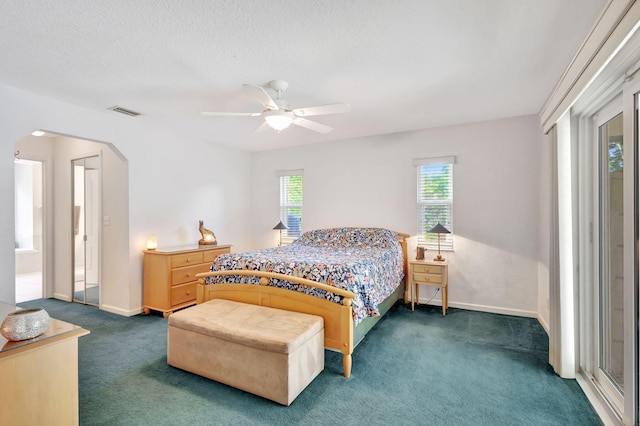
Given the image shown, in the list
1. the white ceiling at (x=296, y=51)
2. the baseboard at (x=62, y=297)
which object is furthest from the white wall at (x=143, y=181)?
the baseboard at (x=62, y=297)

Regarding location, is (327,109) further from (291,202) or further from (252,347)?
(291,202)

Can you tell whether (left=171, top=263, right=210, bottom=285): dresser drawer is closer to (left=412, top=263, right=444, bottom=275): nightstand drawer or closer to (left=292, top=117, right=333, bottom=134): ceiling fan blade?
(left=292, top=117, right=333, bottom=134): ceiling fan blade

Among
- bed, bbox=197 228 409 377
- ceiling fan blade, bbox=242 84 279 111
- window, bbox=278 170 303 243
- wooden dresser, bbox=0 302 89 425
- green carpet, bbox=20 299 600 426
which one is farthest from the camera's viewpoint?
window, bbox=278 170 303 243

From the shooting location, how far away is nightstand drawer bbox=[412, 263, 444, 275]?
3916 mm

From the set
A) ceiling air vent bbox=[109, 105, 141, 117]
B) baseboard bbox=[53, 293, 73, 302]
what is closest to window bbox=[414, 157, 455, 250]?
ceiling air vent bbox=[109, 105, 141, 117]

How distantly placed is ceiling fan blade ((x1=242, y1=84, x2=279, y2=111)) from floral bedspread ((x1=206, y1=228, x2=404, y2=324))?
1.41 meters

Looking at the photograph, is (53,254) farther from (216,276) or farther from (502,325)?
(502,325)

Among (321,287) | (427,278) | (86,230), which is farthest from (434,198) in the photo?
(86,230)

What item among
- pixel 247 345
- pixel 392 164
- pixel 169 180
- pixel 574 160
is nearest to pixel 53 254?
pixel 169 180

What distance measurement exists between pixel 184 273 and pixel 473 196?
3989mm

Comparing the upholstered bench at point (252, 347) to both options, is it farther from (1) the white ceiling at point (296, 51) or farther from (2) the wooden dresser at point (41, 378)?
(1) the white ceiling at point (296, 51)

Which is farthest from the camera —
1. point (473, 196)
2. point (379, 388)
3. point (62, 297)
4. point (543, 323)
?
point (62, 297)

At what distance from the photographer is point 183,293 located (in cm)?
407

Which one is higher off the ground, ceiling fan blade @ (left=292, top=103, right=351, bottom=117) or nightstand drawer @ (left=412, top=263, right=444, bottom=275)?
ceiling fan blade @ (left=292, top=103, right=351, bottom=117)
